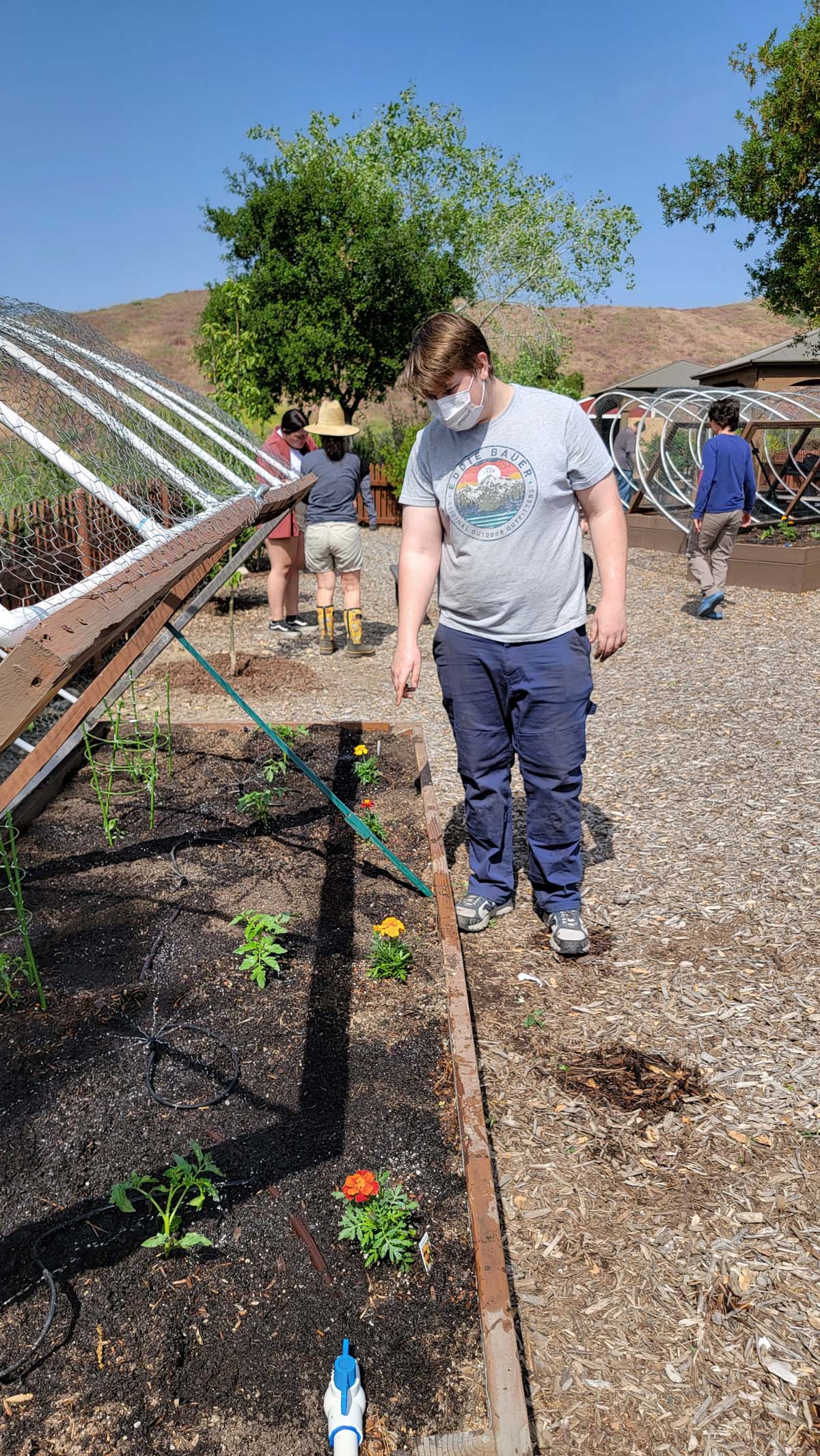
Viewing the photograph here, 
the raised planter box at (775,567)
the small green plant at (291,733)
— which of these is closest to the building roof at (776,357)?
the raised planter box at (775,567)

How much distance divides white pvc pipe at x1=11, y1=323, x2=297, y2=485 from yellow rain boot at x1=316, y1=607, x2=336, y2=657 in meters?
1.87

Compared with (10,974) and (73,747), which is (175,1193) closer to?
(10,974)

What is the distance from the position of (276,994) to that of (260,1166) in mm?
675

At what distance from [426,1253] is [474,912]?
1.42 meters

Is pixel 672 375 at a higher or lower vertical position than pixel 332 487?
higher

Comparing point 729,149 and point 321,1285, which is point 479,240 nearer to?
point 729,149

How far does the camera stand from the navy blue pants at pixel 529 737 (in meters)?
2.80

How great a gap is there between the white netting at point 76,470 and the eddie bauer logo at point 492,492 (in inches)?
32.4

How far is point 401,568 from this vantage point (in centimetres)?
301

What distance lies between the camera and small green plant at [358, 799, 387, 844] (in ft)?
12.3

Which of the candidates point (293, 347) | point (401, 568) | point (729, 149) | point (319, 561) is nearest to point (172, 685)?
point (319, 561)

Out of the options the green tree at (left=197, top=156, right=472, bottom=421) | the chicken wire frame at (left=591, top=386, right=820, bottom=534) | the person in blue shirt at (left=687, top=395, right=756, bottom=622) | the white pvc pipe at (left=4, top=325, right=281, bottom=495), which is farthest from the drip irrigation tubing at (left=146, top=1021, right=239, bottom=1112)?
the green tree at (left=197, top=156, right=472, bottom=421)

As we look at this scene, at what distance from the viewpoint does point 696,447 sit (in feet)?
41.7

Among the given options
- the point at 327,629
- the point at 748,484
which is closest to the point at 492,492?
the point at 327,629
